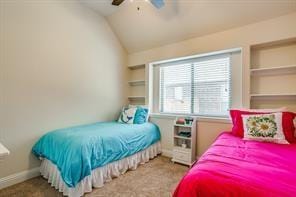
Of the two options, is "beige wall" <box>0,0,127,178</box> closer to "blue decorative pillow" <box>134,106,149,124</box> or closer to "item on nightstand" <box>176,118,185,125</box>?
"blue decorative pillow" <box>134,106,149,124</box>

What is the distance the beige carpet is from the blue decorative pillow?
904 millimetres

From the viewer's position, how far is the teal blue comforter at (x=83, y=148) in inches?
74.4

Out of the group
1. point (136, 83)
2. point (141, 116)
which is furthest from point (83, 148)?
point (136, 83)

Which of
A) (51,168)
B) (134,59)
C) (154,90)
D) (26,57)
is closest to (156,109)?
(154,90)

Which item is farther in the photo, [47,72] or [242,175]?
[47,72]

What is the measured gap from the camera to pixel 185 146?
9.62 ft

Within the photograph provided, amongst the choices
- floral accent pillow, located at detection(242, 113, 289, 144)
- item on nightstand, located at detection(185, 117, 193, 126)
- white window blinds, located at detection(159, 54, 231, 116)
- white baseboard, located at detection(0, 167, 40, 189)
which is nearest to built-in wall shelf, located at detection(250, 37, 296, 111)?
white window blinds, located at detection(159, 54, 231, 116)

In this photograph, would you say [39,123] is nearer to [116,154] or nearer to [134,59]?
[116,154]

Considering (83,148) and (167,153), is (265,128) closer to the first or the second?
(167,153)

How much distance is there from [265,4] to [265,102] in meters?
1.34

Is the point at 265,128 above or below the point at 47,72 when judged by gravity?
below

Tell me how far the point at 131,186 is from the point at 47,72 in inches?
80.9

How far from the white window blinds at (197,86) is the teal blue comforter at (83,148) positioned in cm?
113

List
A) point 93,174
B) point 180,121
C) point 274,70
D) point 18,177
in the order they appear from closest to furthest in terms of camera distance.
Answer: point 93,174 → point 18,177 → point 274,70 → point 180,121
